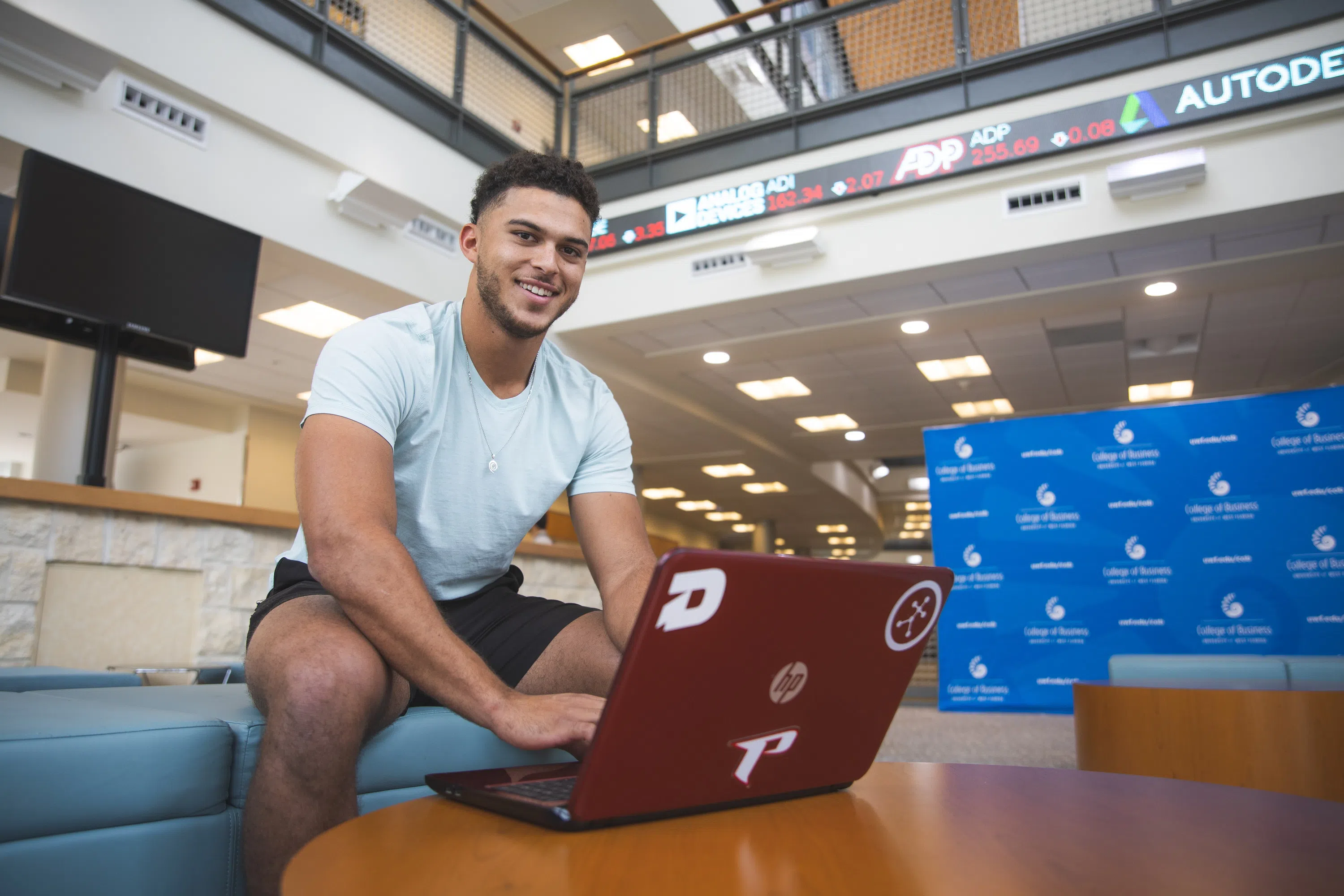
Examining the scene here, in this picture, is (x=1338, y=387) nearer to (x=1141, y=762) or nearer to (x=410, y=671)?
(x=1141, y=762)

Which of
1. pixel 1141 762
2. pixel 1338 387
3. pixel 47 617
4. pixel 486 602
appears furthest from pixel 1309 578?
pixel 47 617

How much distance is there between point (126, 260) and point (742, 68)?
4.32 m

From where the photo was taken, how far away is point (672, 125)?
6633 millimetres

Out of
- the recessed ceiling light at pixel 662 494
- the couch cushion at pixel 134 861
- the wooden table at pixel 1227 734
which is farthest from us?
the recessed ceiling light at pixel 662 494

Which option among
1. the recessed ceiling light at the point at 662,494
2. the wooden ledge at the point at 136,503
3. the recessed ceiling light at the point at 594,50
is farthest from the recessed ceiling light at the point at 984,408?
the wooden ledge at the point at 136,503

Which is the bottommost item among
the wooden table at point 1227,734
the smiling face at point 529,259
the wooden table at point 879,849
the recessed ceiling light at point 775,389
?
the wooden table at point 1227,734

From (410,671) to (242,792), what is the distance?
0.80ft

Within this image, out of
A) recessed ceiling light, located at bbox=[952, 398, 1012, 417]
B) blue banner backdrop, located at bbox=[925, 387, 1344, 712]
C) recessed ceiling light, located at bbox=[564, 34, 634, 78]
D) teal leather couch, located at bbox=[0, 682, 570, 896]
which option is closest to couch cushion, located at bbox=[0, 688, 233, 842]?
teal leather couch, located at bbox=[0, 682, 570, 896]

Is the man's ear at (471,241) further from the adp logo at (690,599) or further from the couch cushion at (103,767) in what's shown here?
the adp logo at (690,599)

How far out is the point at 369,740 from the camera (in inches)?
37.5

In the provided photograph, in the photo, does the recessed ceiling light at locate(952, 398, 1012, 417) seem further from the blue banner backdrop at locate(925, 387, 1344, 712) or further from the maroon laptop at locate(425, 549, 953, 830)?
the maroon laptop at locate(425, 549, 953, 830)

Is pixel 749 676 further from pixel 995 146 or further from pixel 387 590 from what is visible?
pixel 995 146

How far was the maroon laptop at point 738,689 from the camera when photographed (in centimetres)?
53

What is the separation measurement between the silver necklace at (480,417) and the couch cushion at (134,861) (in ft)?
1.77
